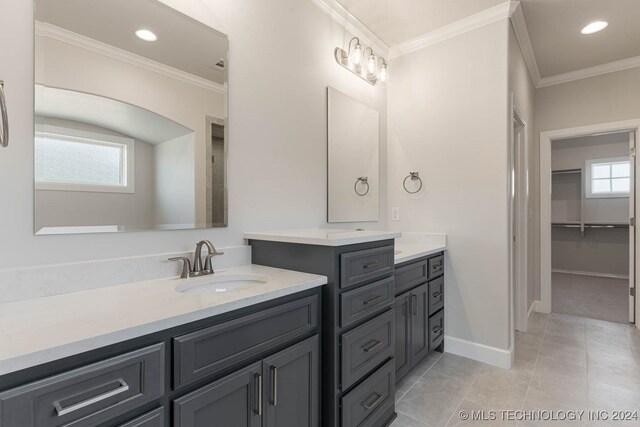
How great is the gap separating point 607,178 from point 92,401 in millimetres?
7422

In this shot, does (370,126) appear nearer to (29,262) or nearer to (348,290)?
(348,290)

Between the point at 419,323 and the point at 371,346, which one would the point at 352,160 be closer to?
the point at 419,323

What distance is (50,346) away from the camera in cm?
70

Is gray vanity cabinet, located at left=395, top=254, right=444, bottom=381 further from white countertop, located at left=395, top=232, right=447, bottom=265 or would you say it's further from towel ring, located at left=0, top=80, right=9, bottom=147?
towel ring, located at left=0, top=80, right=9, bottom=147

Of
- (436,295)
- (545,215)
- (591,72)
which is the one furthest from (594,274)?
(436,295)

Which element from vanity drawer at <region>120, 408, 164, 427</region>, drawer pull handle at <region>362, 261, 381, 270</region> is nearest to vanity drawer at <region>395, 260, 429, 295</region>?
drawer pull handle at <region>362, 261, 381, 270</region>

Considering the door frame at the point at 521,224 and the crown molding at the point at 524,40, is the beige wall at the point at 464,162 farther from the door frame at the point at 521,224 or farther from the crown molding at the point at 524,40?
the door frame at the point at 521,224

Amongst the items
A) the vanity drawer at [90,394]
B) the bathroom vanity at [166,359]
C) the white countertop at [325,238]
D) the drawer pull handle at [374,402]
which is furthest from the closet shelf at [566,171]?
the vanity drawer at [90,394]

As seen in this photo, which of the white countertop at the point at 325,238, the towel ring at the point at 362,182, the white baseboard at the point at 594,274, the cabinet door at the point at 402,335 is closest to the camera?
the white countertop at the point at 325,238

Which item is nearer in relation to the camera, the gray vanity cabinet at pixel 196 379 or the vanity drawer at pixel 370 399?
the gray vanity cabinet at pixel 196 379

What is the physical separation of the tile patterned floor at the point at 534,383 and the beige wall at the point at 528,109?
2.70 ft

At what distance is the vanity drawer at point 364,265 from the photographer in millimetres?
Result: 1417

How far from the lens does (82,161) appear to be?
4.06 ft

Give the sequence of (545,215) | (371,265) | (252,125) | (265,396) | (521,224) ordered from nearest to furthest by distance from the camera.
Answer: (265,396)
(371,265)
(252,125)
(521,224)
(545,215)
